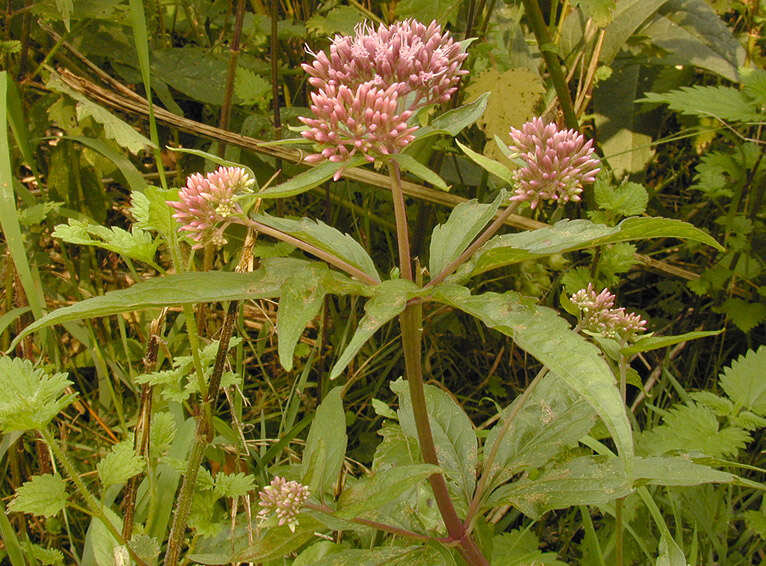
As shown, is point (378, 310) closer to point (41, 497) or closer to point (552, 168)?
point (552, 168)

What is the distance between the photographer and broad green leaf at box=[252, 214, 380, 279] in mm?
956

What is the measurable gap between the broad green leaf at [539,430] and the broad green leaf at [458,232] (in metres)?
0.34

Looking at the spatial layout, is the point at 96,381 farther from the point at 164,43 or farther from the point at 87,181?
the point at 164,43

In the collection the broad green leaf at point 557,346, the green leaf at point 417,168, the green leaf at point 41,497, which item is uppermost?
the green leaf at point 417,168

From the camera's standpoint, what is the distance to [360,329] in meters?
0.85

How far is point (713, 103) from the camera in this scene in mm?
2164

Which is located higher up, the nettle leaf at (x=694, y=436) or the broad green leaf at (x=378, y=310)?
the broad green leaf at (x=378, y=310)

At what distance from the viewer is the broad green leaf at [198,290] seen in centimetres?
86

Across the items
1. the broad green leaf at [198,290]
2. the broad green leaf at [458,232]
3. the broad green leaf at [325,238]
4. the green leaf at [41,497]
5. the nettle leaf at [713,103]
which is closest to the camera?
the broad green leaf at [198,290]

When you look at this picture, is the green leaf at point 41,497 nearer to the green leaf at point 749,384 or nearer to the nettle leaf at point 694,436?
the nettle leaf at point 694,436

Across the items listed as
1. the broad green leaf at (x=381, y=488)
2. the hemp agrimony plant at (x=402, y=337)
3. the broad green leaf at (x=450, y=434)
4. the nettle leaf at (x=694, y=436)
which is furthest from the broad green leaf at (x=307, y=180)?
the nettle leaf at (x=694, y=436)

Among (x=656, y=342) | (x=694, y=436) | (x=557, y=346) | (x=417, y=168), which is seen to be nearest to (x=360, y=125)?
(x=417, y=168)

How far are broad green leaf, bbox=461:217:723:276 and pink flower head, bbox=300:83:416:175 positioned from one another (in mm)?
194

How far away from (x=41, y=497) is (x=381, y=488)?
64cm
